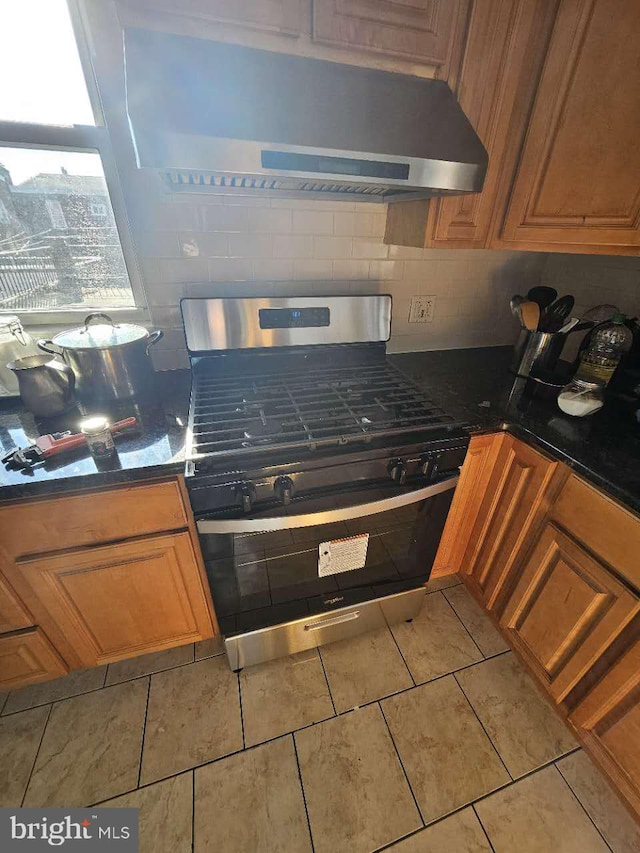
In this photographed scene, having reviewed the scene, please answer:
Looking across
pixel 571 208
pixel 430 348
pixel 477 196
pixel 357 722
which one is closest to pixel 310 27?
pixel 477 196

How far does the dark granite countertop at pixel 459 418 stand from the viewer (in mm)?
840

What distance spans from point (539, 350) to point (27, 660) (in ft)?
6.68

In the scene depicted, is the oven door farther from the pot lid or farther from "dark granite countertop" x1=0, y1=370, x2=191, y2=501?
the pot lid

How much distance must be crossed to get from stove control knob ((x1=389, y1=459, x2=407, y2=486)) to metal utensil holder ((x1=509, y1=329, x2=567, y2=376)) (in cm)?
71

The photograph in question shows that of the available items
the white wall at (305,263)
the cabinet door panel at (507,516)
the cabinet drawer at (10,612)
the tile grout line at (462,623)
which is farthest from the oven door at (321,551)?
the white wall at (305,263)

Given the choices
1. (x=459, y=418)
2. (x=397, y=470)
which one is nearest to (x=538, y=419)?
(x=459, y=418)

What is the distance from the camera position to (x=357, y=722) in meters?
1.17

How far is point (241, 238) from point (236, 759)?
1730 millimetres

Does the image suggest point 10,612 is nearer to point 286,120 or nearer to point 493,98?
point 286,120

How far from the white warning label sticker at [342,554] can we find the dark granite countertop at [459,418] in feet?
1.64

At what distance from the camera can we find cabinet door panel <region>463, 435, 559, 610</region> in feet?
3.59

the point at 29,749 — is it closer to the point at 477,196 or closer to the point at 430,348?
the point at 430,348

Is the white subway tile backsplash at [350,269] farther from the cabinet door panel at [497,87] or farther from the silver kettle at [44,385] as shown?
the silver kettle at [44,385]

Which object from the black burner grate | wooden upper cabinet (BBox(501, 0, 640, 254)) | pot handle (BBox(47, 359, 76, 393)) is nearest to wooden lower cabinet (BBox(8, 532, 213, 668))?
the black burner grate
